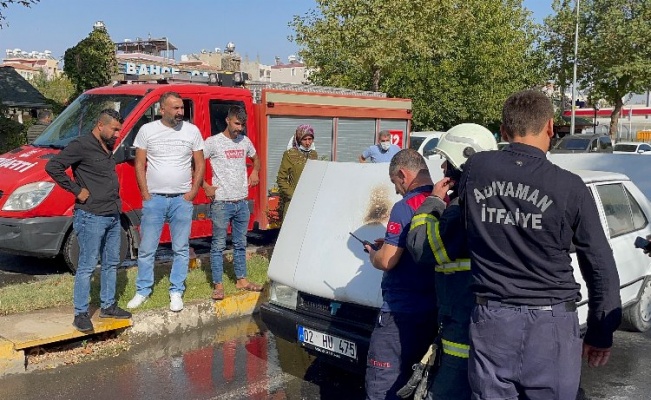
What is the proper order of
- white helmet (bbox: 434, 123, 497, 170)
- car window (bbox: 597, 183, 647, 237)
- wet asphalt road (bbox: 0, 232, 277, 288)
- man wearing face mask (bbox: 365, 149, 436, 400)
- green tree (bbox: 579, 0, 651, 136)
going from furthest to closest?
green tree (bbox: 579, 0, 651, 136) < wet asphalt road (bbox: 0, 232, 277, 288) < car window (bbox: 597, 183, 647, 237) < man wearing face mask (bbox: 365, 149, 436, 400) < white helmet (bbox: 434, 123, 497, 170)

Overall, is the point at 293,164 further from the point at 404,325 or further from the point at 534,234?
the point at 534,234

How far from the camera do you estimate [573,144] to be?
26.9m

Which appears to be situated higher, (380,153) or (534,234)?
(380,153)

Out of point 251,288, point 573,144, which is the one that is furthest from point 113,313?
point 573,144

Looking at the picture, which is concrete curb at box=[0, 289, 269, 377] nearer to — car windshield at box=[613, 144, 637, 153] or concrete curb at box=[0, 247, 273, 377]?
concrete curb at box=[0, 247, 273, 377]

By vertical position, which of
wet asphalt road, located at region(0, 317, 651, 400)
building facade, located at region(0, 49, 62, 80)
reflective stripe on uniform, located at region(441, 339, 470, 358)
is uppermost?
building facade, located at region(0, 49, 62, 80)

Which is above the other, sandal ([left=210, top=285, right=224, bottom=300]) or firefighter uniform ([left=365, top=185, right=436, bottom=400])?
firefighter uniform ([left=365, top=185, right=436, bottom=400])

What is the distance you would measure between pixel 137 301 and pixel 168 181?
1179 mm

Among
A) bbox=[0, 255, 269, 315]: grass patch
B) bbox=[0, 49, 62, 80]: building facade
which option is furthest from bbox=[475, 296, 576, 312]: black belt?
bbox=[0, 49, 62, 80]: building facade

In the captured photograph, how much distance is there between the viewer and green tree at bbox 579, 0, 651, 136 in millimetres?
34906

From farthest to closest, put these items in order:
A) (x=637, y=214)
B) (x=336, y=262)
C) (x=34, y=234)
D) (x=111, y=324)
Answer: (x=34, y=234), (x=637, y=214), (x=111, y=324), (x=336, y=262)

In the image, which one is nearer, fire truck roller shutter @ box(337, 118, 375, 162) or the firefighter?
the firefighter

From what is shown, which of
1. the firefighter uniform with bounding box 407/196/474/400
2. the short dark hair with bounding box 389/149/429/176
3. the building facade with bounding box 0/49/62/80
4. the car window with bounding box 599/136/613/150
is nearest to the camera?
the firefighter uniform with bounding box 407/196/474/400

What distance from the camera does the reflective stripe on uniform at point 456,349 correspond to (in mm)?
3027
